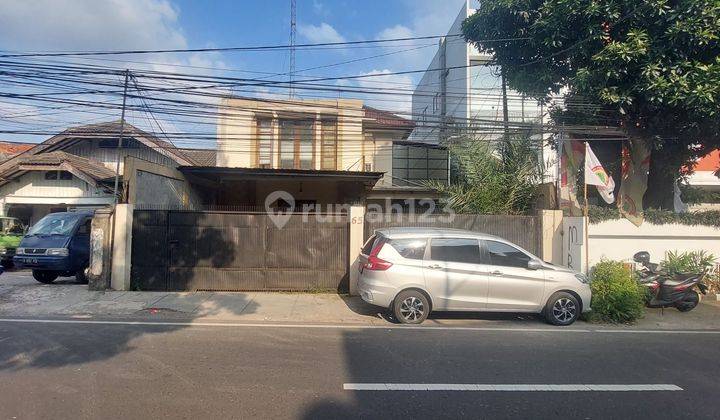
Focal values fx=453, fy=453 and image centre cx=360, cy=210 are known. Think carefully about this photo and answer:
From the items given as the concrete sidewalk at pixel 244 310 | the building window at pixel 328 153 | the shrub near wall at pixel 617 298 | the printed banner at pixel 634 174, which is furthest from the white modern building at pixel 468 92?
the concrete sidewalk at pixel 244 310

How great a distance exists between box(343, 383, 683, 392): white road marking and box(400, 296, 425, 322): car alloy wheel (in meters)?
2.94

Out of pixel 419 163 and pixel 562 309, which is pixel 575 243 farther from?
pixel 419 163

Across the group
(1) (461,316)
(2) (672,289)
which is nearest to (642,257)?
(2) (672,289)

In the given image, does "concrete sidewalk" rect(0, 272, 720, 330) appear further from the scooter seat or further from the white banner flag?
the white banner flag

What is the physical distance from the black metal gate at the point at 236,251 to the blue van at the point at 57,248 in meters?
2.13

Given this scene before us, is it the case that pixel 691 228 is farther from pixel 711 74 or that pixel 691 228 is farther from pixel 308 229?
pixel 308 229

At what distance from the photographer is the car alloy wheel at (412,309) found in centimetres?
761

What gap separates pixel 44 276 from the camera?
37.4 ft

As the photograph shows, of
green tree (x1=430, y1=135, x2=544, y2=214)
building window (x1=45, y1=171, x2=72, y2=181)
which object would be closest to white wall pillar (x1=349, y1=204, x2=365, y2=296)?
green tree (x1=430, y1=135, x2=544, y2=214)

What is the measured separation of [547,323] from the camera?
311 inches

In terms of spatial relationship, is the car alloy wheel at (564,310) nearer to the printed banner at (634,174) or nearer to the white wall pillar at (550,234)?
the white wall pillar at (550,234)

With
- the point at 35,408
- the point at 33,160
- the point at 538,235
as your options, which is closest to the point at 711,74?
the point at 538,235

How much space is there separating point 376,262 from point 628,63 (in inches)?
269

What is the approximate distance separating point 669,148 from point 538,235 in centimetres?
400
